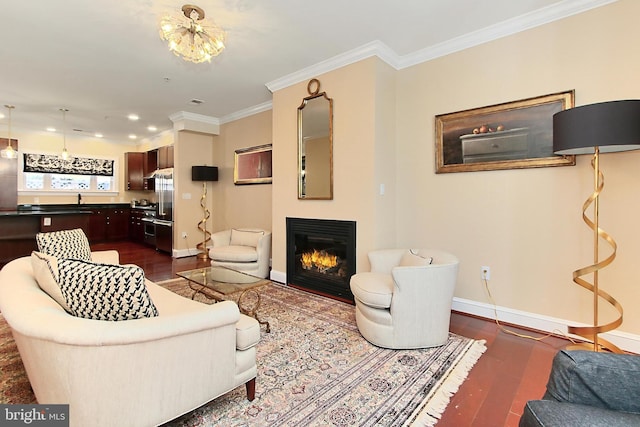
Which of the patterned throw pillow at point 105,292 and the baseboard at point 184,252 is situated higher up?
the patterned throw pillow at point 105,292

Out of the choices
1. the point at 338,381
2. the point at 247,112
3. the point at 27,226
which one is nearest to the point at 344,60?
the point at 247,112

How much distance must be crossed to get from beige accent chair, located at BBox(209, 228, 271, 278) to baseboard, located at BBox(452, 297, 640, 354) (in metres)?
2.59

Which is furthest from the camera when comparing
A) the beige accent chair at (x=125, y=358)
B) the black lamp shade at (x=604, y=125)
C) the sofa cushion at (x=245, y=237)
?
the sofa cushion at (x=245, y=237)

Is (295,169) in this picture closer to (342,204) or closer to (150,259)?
(342,204)

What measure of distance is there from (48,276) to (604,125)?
3376mm

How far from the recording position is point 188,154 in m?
6.07

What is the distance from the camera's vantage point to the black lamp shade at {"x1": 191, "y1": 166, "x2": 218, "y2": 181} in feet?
19.3

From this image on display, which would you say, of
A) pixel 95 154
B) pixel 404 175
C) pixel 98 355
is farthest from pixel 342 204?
pixel 95 154

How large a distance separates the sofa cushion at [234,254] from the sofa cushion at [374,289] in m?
2.04

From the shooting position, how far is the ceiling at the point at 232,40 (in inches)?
102

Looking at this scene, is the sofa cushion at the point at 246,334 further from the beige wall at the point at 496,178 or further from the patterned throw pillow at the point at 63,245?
the patterned throw pillow at the point at 63,245

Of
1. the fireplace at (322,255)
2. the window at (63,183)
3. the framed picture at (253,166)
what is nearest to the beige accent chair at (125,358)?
the fireplace at (322,255)

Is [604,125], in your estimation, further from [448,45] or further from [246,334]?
[246,334]

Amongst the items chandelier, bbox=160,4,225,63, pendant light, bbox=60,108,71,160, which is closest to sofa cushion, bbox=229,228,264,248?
chandelier, bbox=160,4,225,63
